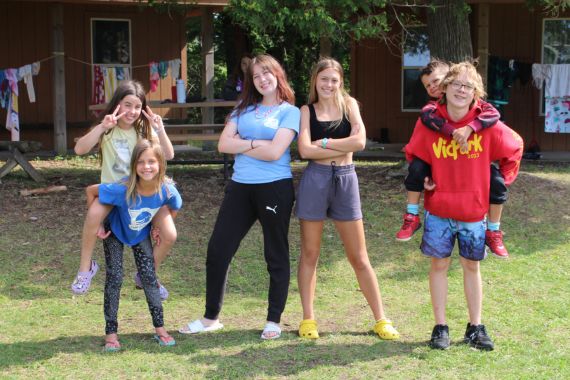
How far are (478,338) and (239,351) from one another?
1409 millimetres

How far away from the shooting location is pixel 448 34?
931 centimetres

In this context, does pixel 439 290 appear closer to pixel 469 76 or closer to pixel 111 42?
pixel 469 76

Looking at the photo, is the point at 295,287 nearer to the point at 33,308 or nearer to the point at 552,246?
the point at 33,308

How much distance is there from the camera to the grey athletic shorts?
15.6 ft

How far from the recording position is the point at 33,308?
566cm

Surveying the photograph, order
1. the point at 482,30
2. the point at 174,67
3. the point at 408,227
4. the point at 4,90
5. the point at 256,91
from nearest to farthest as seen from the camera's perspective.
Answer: the point at 408,227, the point at 256,91, the point at 4,90, the point at 482,30, the point at 174,67

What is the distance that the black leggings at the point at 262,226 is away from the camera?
4.74 m

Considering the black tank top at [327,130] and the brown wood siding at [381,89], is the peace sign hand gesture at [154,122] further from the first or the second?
the brown wood siding at [381,89]

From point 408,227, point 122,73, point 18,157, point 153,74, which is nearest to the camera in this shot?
point 408,227

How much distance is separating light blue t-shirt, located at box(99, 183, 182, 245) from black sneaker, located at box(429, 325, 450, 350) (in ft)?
5.68

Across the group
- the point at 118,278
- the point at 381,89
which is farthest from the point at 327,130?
the point at 381,89

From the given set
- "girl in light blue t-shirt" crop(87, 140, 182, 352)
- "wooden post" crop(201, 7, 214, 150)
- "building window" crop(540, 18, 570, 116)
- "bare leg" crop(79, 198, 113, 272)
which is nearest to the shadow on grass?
"girl in light blue t-shirt" crop(87, 140, 182, 352)

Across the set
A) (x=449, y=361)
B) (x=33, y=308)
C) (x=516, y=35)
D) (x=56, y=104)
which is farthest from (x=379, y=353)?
(x=516, y=35)

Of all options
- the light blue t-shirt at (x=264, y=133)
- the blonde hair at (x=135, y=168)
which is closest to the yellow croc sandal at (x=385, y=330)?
the light blue t-shirt at (x=264, y=133)
